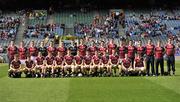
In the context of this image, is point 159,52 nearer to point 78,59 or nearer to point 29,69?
point 78,59

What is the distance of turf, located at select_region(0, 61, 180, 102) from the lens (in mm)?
15711

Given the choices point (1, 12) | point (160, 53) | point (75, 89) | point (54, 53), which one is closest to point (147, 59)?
point (160, 53)

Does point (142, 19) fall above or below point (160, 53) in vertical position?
above

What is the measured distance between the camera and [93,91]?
58.4 feet

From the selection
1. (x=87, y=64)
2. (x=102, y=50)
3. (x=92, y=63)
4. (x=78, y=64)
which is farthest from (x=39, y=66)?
(x=102, y=50)

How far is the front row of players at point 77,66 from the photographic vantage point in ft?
83.8

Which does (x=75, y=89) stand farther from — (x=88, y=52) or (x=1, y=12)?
(x=1, y=12)

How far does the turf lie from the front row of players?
3939mm

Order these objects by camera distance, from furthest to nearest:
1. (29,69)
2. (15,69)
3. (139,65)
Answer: (139,65), (29,69), (15,69)

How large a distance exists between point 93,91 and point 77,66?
7986mm

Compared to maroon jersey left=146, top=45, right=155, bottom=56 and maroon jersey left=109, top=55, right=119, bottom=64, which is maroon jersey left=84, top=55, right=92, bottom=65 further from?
maroon jersey left=146, top=45, right=155, bottom=56

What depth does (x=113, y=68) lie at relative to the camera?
26.1 metres

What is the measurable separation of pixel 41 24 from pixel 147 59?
33.4 m

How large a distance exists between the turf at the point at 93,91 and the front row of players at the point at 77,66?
3939mm
